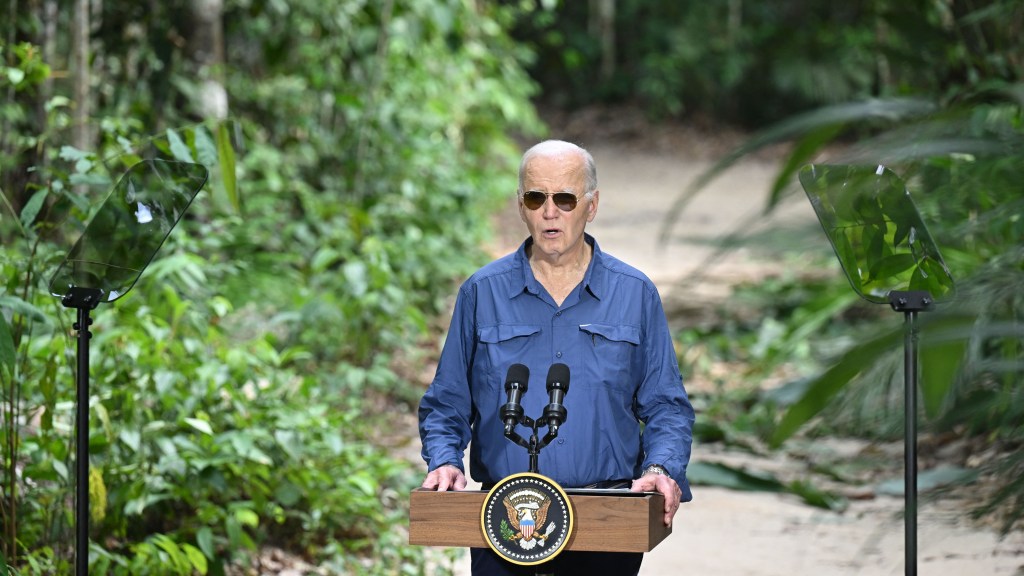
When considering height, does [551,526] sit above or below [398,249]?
below

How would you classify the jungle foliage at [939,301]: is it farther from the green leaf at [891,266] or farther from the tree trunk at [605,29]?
the tree trunk at [605,29]

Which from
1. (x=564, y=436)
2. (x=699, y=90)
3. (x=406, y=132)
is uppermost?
(x=699, y=90)

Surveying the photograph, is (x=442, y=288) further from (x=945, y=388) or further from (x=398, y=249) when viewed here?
(x=945, y=388)

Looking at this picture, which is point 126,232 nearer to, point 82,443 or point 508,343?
point 82,443

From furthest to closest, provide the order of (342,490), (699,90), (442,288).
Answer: (699,90) < (442,288) < (342,490)

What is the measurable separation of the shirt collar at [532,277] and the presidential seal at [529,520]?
516 mm

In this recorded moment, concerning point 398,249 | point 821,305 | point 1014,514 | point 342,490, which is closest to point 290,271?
point 398,249

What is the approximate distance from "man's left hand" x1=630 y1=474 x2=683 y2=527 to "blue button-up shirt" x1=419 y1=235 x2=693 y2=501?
0.20 feet

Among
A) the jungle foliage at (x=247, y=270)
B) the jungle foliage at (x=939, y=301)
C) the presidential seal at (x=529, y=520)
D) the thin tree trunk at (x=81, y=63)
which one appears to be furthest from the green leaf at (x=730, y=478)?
the jungle foliage at (x=939, y=301)

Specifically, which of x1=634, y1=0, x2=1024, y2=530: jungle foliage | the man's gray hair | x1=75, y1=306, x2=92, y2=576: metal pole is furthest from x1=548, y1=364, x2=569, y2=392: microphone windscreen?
x1=75, y1=306, x2=92, y2=576: metal pole

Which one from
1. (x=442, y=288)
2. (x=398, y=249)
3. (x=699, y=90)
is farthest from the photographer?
(x=699, y=90)

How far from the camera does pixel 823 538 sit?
5.11 meters

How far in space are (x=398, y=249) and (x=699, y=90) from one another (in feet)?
51.1

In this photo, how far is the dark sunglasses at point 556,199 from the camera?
2.25m
